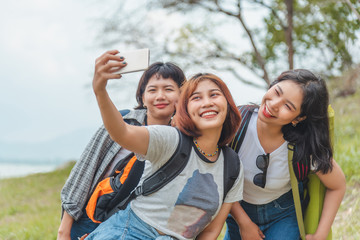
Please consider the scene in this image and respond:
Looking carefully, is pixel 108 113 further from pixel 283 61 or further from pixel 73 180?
pixel 283 61

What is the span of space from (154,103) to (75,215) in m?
0.75

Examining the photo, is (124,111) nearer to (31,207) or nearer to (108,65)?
(108,65)

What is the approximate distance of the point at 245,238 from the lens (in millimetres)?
2232

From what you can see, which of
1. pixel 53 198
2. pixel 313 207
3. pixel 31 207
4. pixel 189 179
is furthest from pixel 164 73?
pixel 53 198

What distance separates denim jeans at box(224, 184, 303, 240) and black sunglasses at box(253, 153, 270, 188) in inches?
8.0

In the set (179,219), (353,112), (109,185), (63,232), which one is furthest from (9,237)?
(353,112)

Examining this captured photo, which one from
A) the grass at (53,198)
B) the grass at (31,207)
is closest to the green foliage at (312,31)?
the grass at (53,198)

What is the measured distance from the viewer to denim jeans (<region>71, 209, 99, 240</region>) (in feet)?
7.07

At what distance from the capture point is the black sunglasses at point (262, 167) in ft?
6.82

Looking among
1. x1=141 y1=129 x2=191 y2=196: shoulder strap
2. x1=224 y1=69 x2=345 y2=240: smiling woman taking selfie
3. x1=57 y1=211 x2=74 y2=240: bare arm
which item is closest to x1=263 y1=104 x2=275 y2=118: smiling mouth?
x1=224 y1=69 x2=345 y2=240: smiling woman taking selfie

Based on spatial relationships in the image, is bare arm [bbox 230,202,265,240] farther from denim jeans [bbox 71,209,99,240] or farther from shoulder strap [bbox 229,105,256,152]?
denim jeans [bbox 71,209,99,240]

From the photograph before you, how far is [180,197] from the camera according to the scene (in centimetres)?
164

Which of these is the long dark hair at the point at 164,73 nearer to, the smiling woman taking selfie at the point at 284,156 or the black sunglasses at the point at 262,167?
the smiling woman taking selfie at the point at 284,156

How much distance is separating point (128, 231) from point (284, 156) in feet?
3.16
